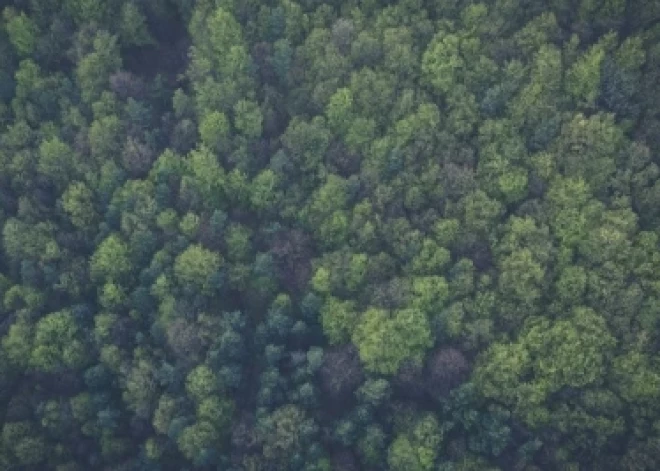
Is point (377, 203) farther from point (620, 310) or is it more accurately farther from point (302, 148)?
point (620, 310)

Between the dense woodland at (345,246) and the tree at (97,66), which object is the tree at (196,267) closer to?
the dense woodland at (345,246)

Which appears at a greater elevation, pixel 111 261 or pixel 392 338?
pixel 111 261

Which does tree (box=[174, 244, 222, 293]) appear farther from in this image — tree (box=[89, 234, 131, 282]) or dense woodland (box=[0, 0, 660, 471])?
tree (box=[89, 234, 131, 282])

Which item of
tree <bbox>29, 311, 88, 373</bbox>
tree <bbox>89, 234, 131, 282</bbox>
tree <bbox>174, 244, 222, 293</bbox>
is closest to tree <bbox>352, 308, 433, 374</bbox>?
tree <bbox>174, 244, 222, 293</bbox>

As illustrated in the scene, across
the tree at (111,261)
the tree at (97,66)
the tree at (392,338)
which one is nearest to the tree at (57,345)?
the tree at (111,261)

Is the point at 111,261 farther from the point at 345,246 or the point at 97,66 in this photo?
the point at 345,246

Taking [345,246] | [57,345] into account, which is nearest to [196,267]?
[345,246]

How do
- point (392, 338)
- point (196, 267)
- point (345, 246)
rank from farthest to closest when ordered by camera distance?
1. point (345, 246)
2. point (196, 267)
3. point (392, 338)

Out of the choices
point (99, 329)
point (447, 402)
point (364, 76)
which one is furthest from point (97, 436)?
point (364, 76)

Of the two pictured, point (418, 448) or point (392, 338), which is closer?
point (418, 448)
